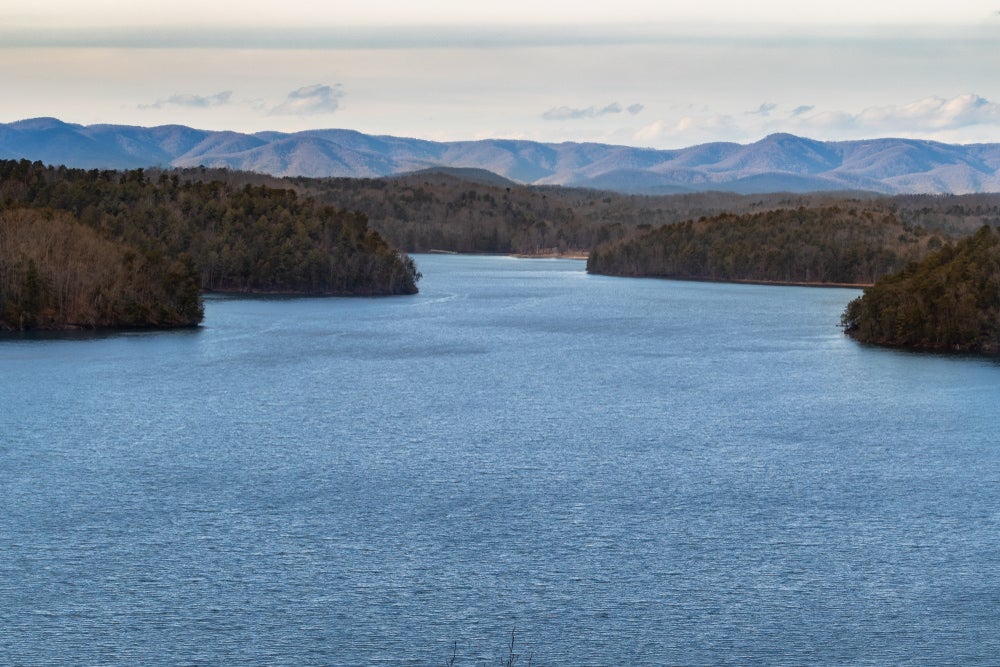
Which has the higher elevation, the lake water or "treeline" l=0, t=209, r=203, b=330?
"treeline" l=0, t=209, r=203, b=330

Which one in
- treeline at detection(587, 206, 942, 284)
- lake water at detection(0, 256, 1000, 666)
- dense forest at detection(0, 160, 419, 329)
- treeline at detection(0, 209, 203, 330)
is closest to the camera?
lake water at detection(0, 256, 1000, 666)

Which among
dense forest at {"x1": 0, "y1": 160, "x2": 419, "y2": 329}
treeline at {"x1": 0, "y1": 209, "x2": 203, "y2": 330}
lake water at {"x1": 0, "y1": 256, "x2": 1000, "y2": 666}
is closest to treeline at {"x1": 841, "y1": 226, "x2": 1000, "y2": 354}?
lake water at {"x1": 0, "y1": 256, "x2": 1000, "y2": 666}

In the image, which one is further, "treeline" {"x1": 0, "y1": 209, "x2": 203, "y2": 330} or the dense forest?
the dense forest

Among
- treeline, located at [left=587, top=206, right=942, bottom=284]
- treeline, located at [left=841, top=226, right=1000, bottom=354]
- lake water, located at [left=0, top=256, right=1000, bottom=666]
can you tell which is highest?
treeline, located at [left=587, top=206, right=942, bottom=284]

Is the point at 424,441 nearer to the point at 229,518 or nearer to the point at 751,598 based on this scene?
the point at 229,518

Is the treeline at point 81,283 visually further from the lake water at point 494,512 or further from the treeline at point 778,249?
the treeline at point 778,249

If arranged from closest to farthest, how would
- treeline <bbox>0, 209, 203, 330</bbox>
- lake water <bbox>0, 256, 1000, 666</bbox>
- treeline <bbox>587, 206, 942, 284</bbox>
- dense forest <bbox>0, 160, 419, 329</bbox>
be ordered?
lake water <bbox>0, 256, 1000, 666</bbox> → treeline <bbox>0, 209, 203, 330</bbox> → dense forest <bbox>0, 160, 419, 329</bbox> → treeline <bbox>587, 206, 942, 284</bbox>

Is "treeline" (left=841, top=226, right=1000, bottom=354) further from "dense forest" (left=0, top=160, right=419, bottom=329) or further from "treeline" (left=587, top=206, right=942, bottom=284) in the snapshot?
"treeline" (left=587, top=206, right=942, bottom=284)

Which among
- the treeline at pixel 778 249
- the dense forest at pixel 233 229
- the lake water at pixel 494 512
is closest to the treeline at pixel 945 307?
the lake water at pixel 494 512
